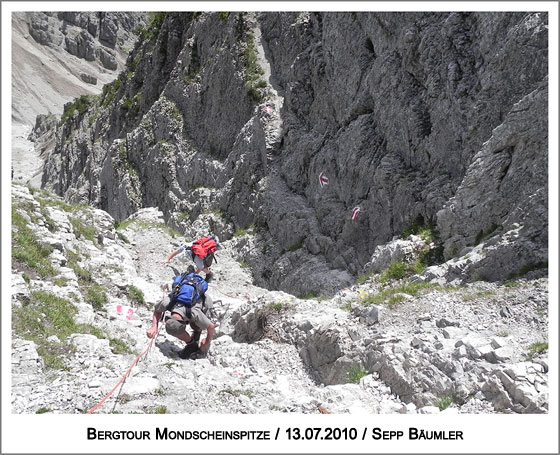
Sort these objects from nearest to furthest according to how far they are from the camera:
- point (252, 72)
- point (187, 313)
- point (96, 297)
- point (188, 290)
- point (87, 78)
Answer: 1. point (187, 313)
2. point (188, 290)
3. point (96, 297)
4. point (252, 72)
5. point (87, 78)

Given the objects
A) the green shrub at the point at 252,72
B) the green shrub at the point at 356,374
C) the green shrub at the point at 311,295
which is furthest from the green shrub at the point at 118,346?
the green shrub at the point at 252,72

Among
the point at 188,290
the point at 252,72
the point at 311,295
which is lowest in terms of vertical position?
the point at 311,295

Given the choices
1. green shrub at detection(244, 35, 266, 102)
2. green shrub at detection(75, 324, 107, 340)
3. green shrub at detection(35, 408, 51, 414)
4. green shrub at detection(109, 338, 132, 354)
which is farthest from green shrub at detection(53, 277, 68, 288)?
green shrub at detection(244, 35, 266, 102)

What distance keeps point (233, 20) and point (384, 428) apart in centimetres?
3035

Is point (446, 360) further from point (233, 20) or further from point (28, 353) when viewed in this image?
point (233, 20)

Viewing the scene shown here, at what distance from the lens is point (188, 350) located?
10.5 meters

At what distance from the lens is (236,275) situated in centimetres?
2241

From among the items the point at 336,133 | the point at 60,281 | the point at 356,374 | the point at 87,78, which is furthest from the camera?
the point at 87,78

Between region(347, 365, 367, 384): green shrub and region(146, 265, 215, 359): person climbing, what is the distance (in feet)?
11.8

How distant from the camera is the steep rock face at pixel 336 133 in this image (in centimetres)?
1181

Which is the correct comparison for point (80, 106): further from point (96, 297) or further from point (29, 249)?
point (96, 297)

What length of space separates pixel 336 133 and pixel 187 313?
13976 mm

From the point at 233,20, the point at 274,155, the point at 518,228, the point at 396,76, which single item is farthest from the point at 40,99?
the point at 518,228

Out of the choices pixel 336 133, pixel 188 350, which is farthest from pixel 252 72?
pixel 188 350
